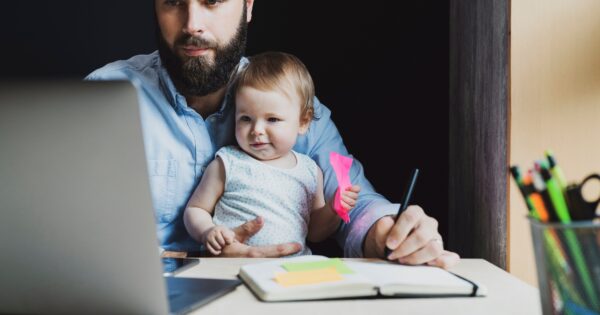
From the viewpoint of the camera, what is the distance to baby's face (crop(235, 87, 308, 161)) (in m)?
1.71

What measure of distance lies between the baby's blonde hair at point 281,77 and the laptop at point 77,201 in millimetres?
1015

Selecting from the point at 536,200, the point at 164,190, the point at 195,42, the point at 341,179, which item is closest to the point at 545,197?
the point at 536,200

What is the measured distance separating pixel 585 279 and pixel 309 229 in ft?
3.68

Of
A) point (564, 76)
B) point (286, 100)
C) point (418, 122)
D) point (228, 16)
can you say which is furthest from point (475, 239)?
point (228, 16)

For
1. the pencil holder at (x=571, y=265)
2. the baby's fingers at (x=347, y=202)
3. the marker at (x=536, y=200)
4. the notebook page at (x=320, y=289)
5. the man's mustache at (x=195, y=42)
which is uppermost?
the man's mustache at (x=195, y=42)

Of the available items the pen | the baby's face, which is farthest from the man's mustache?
the pen

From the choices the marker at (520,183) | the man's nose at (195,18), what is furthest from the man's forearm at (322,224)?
→ the marker at (520,183)

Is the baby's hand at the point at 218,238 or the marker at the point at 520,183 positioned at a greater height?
the marker at the point at 520,183

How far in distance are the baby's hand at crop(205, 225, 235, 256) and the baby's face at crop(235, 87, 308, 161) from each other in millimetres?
255

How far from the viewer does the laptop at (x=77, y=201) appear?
714 mm

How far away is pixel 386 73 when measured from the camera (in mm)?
1788

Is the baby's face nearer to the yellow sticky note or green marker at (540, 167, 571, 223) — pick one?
the yellow sticky note

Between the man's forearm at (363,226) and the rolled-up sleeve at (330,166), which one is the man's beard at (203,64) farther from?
the man's forearm at (363,226)

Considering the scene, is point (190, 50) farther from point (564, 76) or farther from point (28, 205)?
point (28, 205)
